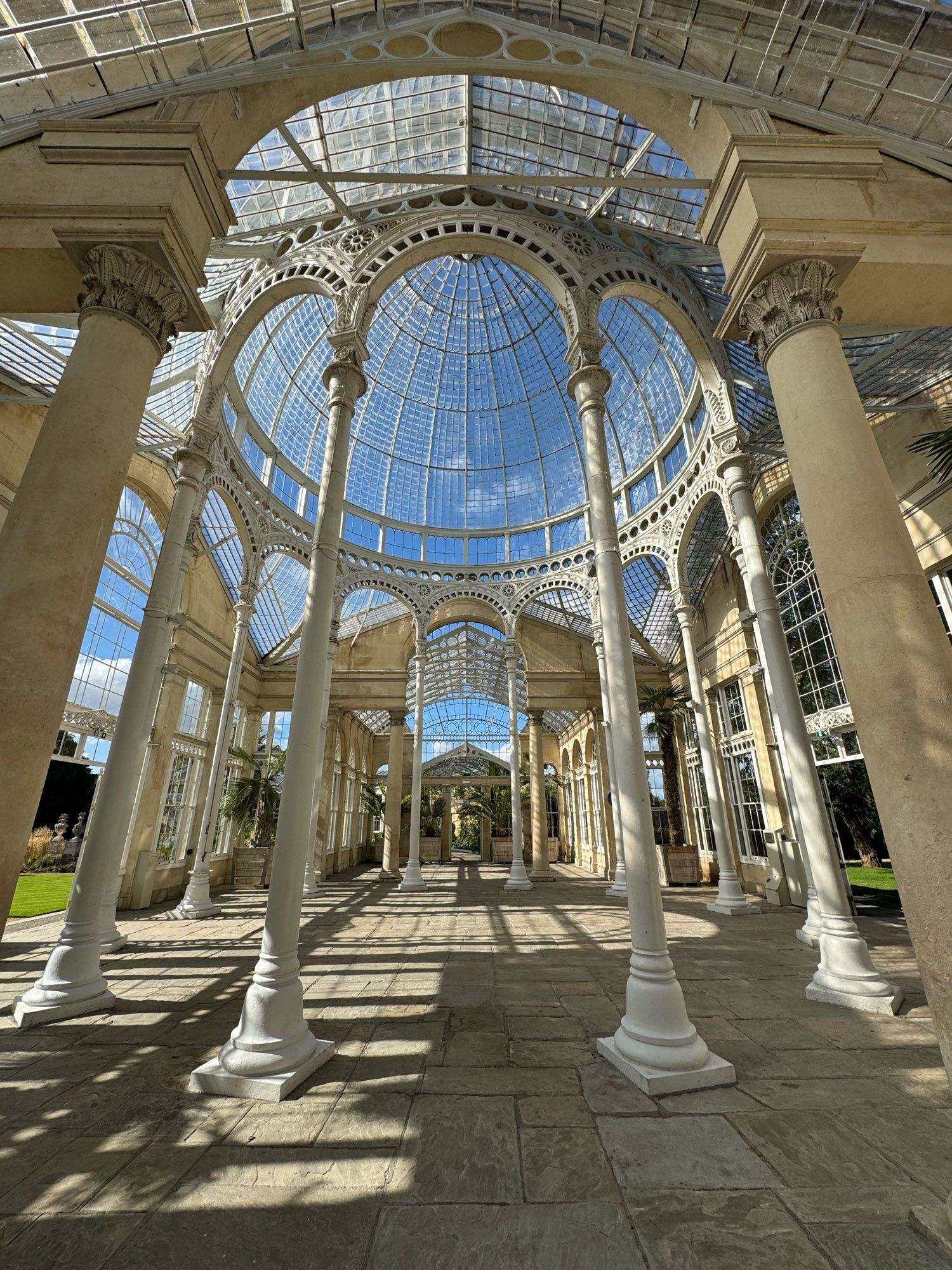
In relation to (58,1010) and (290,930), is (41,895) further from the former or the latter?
(290,930)

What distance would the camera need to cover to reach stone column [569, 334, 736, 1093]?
13.9 ft

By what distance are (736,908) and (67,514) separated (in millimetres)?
14075

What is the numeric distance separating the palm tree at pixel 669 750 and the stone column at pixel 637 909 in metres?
14.8

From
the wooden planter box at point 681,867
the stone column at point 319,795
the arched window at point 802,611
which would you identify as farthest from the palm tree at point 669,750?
the stone column at point 319,795

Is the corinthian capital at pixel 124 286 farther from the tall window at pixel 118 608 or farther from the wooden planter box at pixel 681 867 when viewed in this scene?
the wooden planter box at pixel 681 867

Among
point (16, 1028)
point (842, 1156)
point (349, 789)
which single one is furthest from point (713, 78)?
point (349, 789)

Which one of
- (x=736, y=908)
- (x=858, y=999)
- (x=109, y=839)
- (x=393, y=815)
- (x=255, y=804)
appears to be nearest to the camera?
(x=858, y=999)

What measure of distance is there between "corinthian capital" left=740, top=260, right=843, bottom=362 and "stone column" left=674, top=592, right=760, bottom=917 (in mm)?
10931

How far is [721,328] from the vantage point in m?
5.50

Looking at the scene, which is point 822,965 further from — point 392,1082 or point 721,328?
point 721,328

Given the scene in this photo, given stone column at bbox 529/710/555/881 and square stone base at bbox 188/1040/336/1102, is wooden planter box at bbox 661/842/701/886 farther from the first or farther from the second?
square stone base at bbox 188/1040/336/1102

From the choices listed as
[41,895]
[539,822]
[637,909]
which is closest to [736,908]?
[637,909]

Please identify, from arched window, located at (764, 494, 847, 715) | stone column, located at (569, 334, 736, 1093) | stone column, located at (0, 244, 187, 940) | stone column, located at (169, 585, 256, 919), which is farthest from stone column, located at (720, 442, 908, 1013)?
stone column, located at (169, 585, 256, 919)

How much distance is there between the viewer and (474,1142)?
3.36m
